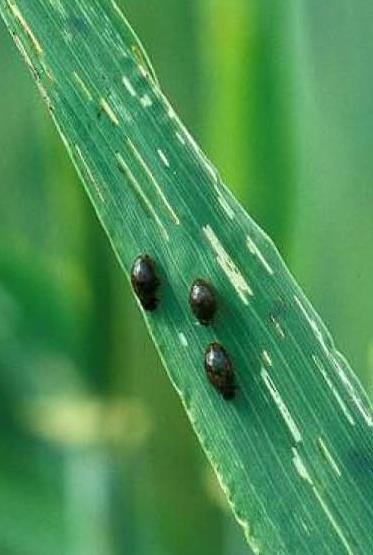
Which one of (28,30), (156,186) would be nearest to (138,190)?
(156,186)

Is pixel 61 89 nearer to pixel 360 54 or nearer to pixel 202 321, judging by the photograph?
pixel 202 321

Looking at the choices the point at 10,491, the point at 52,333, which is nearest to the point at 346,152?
the point at 52,333

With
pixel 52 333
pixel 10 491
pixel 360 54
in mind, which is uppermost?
pixel 360 54

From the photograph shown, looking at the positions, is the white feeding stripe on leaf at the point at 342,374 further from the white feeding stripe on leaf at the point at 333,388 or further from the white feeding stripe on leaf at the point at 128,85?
the white feeding stripe on leaf at the point at 128,85

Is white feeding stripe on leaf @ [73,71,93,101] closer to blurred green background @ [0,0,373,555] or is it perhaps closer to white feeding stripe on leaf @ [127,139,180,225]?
white feeding stripe on leaf @ [127,139,180,225]

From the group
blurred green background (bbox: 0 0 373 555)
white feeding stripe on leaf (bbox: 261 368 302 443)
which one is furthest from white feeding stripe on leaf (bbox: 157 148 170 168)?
blurred green background (bbox: 0 0 373 555)

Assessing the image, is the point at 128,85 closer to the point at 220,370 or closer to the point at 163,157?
the point at 163,157
